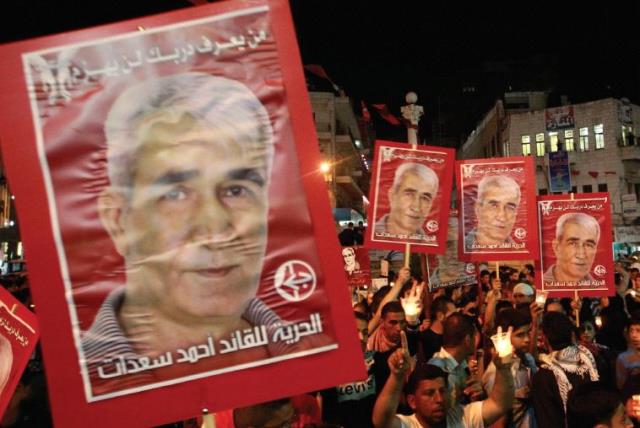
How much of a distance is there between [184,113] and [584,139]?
52.5m

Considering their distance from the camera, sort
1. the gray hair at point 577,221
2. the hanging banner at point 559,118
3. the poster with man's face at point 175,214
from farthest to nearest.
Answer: the hanging banner at point 559,118 < the gray hair at point 577,221 < the poster with man's face at point 175,214

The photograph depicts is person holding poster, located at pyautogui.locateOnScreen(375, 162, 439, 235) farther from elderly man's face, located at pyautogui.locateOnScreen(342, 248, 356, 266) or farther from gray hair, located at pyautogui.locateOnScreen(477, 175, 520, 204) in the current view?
elderly man's face, located at pyautogui.locateOnScreen(342, 248, 356, 266)

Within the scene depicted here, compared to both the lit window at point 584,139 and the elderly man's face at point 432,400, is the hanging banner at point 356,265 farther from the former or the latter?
the lit window at point 584,139

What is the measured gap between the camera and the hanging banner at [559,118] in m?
50.5

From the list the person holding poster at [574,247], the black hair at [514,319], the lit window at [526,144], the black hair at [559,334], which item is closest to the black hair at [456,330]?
the black hair at [514,319]

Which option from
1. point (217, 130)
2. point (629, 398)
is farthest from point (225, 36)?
point (629, 398)

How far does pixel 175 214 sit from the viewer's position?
2326 mm

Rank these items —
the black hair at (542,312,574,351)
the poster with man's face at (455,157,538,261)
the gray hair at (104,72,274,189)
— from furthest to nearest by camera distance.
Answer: the poster with man's face at (455,157,538,261), the black hair at (542,312,574,351), the gray hair at (104,72,274,189)

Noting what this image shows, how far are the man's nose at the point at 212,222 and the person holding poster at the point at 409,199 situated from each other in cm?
515

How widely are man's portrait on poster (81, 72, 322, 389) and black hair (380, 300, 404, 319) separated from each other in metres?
3.66

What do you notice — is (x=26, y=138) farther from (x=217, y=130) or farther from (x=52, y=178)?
(x=217, y=130)

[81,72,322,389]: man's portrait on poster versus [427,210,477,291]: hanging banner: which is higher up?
[81,72,322,389]: man's portrait on poster

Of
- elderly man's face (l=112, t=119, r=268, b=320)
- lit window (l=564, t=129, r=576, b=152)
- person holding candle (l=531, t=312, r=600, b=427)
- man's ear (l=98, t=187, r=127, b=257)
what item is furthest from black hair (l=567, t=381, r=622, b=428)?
lit window (l=564, t=129, r=576, b=152)

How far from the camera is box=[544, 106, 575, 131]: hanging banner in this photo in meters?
50.5
